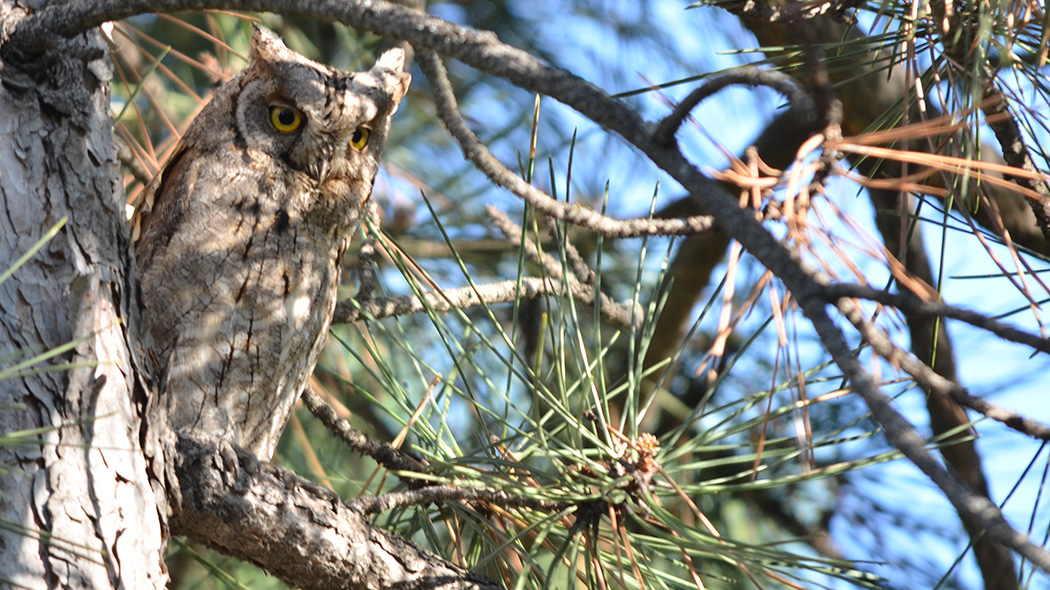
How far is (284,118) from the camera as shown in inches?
61.3

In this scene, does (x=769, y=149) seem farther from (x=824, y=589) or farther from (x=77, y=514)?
(x=77, y=514)

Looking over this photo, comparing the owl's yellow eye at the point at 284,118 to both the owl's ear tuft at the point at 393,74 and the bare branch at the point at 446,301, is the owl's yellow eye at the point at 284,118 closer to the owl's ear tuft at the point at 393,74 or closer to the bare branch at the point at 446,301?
the owl's ear tuft at the point at 393,74

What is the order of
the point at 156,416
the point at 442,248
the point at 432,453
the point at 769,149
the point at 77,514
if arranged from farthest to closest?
the point at 442,248, the point at 769,149, the point at 432,453, the point at 156,416, the point at 77,514

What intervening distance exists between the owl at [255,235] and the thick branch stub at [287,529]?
467 millimetres

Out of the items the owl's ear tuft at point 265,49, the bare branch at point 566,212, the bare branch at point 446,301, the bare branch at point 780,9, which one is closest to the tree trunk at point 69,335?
the bare branch at point 566,212

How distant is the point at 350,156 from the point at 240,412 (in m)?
0.47

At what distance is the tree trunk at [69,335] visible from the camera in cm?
83

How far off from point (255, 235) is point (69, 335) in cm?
63

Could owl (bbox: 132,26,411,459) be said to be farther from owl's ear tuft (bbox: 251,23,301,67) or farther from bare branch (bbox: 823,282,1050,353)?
bare branch (bbox: 823,282,1050,353)

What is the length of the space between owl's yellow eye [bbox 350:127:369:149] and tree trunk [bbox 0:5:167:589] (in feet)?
2.13

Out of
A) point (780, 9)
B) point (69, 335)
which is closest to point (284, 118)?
point (69, 335)

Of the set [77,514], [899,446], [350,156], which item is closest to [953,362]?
[350,156]

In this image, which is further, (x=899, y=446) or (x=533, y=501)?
(x=533, y=501)

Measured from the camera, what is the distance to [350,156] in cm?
160
